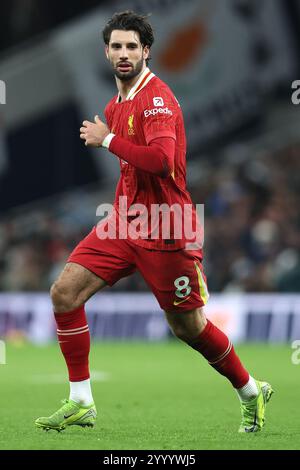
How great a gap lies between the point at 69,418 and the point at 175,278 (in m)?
1.08

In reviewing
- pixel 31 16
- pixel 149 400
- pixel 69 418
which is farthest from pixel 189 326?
pixel 31 16

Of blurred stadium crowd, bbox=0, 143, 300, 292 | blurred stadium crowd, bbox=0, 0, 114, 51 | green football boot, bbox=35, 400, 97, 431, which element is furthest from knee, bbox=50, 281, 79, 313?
blurred stadium crowd, bbox=0, 0, 114, 51

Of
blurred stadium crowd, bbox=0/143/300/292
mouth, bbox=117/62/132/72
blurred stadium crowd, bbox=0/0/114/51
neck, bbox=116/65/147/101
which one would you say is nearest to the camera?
mouth, bbox=117/62/132/72

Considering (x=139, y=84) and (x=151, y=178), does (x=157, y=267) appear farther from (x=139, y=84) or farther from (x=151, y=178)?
(x=139, y=84)

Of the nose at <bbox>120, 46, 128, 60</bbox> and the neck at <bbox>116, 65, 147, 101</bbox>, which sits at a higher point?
the nose at <bbox>120, 46, 128, 60</bbox>

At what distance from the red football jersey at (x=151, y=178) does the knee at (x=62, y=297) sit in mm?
523

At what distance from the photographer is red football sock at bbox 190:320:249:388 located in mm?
7531

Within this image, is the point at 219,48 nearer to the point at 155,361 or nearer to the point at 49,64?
the point at 49,64

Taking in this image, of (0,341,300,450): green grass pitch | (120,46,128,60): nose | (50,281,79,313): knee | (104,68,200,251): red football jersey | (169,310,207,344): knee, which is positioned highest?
(120,46,128,60): nose

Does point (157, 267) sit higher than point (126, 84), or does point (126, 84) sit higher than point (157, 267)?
point (126, 84)

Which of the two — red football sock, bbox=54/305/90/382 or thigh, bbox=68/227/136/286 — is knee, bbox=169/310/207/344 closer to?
thigh, bbox=68/227/136/286

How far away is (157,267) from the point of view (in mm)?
7496

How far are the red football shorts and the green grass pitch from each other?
32.1 inches

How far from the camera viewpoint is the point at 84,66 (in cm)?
1945
